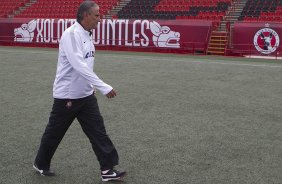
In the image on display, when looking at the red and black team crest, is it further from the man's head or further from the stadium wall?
the man's head

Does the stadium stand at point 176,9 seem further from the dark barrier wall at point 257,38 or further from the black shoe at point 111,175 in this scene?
the black shoe at point 111,175

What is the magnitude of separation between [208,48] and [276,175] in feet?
50.0

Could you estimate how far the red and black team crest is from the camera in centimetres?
1728

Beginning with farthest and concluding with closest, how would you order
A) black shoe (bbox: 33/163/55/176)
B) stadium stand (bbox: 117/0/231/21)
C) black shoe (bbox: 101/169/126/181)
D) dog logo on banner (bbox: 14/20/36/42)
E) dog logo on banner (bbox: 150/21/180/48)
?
dog logo on banner (bbox: 14/20/36/42) < stadium stand (bbox: 117/0/231/21) < dog logo on banner (bbox: 150/21/180/48) < black shoe (bbox: 33/163/55/176) < black shoe (bbox: 101/169/126/181)

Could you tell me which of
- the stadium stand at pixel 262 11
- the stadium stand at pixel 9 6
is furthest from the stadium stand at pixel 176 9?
the stadium stand at pixel 9 6

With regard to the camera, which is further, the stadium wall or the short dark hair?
the stadium wall

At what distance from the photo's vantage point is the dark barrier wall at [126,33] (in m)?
19.4

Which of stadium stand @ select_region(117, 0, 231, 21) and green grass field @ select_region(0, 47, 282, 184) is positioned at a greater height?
stadium stand @ select_region(117, 0, 231, 21)

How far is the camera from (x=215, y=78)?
11.5m

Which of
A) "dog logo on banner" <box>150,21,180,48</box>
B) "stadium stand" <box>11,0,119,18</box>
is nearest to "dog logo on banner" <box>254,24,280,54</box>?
"dog logo on banner" <box>150,21,180,48</box>

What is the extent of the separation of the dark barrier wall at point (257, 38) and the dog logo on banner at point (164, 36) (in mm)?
2861

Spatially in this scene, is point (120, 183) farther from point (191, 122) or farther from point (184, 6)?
point (184, 6)

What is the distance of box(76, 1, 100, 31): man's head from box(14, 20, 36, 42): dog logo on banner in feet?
67.7

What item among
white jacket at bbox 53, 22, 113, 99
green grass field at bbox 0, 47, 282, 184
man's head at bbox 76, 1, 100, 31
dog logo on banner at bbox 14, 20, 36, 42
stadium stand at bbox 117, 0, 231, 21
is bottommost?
green grass field at bbox 0, 47, 282, 184
